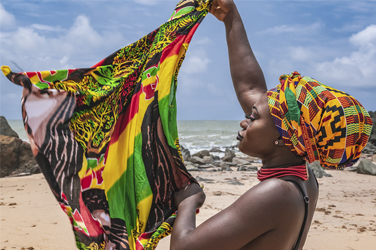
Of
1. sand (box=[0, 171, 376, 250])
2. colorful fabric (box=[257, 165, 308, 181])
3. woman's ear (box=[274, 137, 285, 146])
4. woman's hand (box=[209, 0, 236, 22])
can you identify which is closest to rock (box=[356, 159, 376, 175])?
sand (box=[0, 171, 376, 250])

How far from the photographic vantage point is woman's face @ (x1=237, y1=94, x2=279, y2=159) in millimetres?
1743

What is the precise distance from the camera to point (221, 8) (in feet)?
7.50

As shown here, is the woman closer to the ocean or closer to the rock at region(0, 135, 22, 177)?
the rock at region(0, 135, 22, 177)

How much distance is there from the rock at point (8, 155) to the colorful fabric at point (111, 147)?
31.8 feet

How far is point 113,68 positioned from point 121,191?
0.78m

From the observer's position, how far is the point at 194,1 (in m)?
2.32

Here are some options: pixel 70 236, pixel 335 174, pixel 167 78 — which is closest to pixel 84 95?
pixel 167 78

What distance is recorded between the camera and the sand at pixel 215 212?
4.49 metres

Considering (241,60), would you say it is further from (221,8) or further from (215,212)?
(215,212)

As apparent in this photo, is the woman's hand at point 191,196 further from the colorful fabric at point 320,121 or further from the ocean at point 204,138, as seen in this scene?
the ocean at point 204,138

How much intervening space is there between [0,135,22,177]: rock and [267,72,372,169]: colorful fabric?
10.6 meters

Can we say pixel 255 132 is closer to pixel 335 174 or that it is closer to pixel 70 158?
pixel 70 158

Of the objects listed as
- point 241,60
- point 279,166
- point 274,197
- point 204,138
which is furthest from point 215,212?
point 204,138

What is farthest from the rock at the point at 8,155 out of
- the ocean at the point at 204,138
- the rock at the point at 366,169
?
the ocean at the point at 204,138
